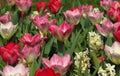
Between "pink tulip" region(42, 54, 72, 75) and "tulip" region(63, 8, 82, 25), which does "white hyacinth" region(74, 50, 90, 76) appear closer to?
"pink tulip" region(42, 54, 72, 75)

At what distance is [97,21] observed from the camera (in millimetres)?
2996

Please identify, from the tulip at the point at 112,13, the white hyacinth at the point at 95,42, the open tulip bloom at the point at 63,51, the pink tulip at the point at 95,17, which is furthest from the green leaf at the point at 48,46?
the tulip at the point at 112,13

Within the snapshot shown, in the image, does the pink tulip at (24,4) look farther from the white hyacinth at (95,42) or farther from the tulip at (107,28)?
the white hyacinth at (95,42)

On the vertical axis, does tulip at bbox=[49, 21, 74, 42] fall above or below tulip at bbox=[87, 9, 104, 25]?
above

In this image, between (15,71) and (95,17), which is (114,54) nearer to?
(15,71)

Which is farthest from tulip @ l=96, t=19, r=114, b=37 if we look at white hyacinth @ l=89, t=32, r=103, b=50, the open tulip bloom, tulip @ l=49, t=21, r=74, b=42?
tulip @ l=49, t=21, r=74, b=42

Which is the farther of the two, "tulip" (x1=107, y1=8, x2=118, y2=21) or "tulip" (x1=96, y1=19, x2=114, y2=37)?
"tulip" (x1=107, y1=8, x2=118, y2=21)

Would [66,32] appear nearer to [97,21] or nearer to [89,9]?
[97,21]

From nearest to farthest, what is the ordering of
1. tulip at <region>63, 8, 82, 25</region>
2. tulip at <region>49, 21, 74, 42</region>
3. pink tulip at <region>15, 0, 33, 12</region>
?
→ tulip at <region>49, 21, 74, 42</region>
tulip at <region>63, 8, 82, 25</region>
pink tulip at <region>15, 0, 33, 12</region>

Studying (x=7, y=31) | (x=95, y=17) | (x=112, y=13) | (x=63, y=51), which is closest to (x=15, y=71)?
(x=63, y=51)

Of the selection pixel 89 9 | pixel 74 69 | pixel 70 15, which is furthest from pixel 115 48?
pixel 89 9

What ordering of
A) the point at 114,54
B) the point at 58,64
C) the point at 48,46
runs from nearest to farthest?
the point at 58,64 < the point at 114,54 < the point at 48,46

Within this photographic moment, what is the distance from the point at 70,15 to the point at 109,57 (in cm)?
92

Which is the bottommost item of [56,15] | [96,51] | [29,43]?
[56,15]
